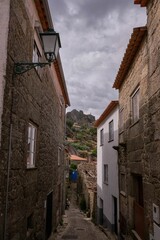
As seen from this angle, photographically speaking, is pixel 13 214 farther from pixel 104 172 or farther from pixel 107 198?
pixel 104 172

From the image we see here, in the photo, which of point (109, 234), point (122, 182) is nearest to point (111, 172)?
point (122, 182)

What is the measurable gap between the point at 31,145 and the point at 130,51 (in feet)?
13.3

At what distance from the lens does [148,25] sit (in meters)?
6.32

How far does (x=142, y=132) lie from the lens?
23.0ft

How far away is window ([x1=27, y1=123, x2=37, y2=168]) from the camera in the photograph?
6.88 metres

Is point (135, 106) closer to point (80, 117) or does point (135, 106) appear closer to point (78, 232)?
point (78, 232)

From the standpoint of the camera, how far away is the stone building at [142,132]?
564 cm

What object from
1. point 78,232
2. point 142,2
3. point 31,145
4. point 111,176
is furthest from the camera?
point 78,232

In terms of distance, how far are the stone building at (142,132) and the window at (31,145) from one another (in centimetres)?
301

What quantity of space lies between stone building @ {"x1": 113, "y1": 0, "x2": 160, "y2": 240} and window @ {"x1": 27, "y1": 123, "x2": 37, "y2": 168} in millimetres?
3006

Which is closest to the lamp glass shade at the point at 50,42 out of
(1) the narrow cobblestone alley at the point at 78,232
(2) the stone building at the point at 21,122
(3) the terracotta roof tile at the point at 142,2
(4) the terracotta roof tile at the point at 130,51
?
(2) the stone building at the point at 21,122

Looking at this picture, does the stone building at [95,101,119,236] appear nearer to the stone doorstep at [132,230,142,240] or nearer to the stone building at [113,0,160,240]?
the stone building at [113,0,160,240]

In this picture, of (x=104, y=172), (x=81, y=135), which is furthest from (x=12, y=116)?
(x=81, y=135)

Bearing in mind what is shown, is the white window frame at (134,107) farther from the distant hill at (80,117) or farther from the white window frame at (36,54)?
the distant hill at (80,117)
